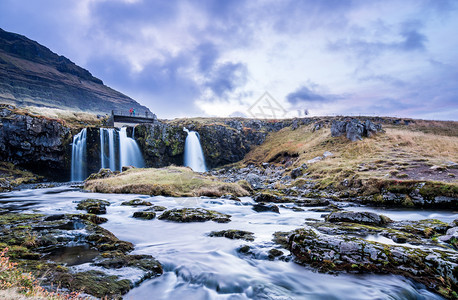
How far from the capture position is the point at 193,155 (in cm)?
5288

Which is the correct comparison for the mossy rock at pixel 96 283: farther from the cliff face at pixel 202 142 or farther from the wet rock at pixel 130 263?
the cliff face at pixel 202 142

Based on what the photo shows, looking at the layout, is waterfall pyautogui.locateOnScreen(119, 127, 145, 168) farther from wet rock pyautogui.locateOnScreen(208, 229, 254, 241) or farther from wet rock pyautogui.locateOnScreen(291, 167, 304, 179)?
wet rock pyautogui.locateOnScreen(208, 229, 254, 241)

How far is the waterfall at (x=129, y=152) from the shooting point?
1811 inches

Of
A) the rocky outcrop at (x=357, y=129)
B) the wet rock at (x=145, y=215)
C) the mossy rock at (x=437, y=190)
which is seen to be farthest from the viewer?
the rocky outcrop at (x=357, y=129)

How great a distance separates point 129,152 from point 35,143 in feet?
50.7

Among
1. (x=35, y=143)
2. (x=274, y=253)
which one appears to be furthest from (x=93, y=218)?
(x=35, y=143)

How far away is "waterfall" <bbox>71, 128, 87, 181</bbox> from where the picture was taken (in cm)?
4112

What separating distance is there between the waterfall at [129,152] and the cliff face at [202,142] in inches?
46.7

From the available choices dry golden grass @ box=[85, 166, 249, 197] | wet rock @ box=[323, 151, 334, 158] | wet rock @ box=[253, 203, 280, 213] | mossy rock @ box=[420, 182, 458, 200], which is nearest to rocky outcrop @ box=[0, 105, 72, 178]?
dry golden grass @ box=[85, 166, 249, 197]

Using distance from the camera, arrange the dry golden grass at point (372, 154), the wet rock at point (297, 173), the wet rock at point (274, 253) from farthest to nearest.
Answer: the wet rock at point (297, 173) < the dry golden grass at point (372, 154) < the wet rock at point (274, 253)

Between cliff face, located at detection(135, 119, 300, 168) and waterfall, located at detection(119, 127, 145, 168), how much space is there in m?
1.19

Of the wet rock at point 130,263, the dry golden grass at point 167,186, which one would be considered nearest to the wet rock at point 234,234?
the wet rock at point 130,263

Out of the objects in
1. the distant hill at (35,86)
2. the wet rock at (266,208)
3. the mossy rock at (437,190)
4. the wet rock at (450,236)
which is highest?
the distant hill at (35,86)

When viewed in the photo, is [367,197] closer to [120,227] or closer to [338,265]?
[338,265]
